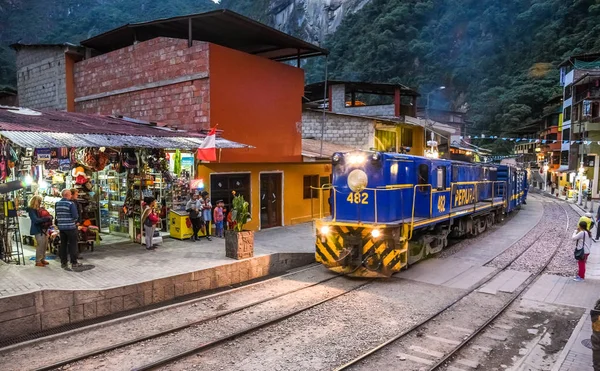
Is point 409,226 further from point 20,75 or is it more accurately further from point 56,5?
point 56,5

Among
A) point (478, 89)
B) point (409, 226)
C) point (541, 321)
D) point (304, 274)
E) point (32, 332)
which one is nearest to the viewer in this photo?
point (32, 332)

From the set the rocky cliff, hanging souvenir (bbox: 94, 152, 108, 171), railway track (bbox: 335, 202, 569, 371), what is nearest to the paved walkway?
hanging souvenir (bbox: 94, 152, 108, 171)

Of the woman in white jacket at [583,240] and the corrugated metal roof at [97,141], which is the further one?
the woman in white jacket at [583,240]

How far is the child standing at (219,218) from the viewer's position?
44.0 feet

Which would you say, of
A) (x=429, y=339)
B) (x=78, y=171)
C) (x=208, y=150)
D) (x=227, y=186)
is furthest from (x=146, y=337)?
(x=227, y=186)

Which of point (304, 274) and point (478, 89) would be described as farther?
point (478, 89)

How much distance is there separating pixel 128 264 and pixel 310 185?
10.4 m

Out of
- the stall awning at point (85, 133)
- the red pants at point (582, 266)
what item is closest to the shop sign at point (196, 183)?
the stall awning at point (85, 133)

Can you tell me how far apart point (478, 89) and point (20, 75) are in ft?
196

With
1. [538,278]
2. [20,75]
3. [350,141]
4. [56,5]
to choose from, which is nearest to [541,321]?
[538,278]

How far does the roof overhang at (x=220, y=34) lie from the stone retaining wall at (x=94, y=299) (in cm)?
824

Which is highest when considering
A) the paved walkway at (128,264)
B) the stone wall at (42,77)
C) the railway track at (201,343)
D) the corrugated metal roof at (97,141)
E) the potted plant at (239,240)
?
the stone wall at (42,77)

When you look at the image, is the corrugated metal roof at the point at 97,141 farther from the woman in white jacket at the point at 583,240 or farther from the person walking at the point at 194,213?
the woman in white jacket at the point at 583,240

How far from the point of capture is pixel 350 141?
2236 cm
